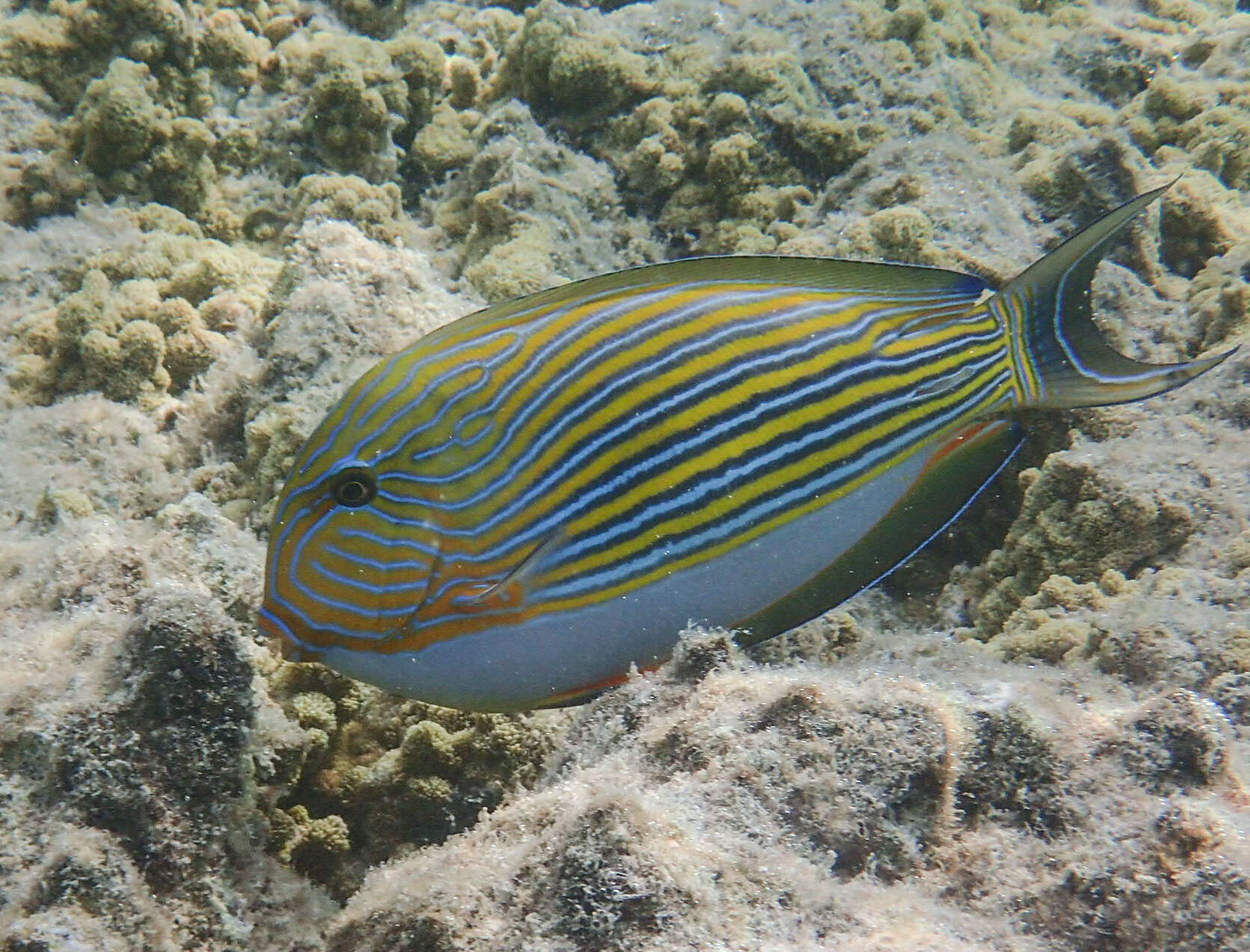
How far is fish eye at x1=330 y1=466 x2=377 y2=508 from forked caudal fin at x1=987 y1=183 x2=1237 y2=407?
1.61 metres

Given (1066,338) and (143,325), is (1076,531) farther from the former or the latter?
(143,325)

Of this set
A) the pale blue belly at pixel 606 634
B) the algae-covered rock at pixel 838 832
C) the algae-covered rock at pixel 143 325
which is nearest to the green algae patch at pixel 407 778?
the pale blue belly at pixel 606 634

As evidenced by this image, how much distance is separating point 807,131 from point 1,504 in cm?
410

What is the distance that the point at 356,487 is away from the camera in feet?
6.04

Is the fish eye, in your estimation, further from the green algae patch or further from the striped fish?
the green algae patch

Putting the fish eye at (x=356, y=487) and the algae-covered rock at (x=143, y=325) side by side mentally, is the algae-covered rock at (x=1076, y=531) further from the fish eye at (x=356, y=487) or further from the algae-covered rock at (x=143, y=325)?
the algae-covered rock at (x=143, y=325)

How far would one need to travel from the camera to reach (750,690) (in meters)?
1.71

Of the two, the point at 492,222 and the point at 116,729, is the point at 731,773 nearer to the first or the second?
the point at 116,729

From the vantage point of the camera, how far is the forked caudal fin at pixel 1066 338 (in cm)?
203

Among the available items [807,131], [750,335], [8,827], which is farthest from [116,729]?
[807,131]

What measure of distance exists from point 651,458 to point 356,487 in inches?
27.0

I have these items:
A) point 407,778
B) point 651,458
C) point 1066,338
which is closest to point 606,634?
point 651,458

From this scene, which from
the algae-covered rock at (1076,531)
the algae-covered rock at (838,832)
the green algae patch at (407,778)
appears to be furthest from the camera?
the algae-covered rock at (1076,531)

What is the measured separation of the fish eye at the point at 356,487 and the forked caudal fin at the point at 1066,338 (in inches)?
63.3
